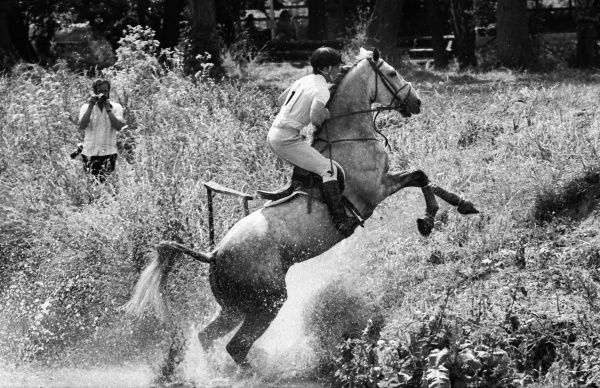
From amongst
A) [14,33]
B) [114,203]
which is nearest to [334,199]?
[114,203]

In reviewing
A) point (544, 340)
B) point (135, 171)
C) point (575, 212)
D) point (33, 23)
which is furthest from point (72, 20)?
point (544, 340)

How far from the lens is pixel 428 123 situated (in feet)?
51.7

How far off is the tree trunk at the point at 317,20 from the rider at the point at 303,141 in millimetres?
18737

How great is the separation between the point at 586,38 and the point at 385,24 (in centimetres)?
402

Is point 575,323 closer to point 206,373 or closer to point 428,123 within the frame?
point 206,373

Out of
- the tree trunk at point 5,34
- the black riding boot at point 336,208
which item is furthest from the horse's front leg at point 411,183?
the tree trunk at point 5,34

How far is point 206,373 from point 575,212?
4.35 meters

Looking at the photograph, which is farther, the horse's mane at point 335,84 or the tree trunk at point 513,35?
the tree trunk at point 513,35

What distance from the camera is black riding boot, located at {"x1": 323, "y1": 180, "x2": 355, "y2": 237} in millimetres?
10180

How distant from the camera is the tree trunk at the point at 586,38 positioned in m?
21.7

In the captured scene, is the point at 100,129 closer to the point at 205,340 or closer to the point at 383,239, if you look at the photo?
the point at 383,239

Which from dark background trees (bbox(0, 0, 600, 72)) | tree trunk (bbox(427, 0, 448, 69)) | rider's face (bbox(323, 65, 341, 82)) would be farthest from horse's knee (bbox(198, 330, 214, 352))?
tree trunk (bbox(427, 0, 448, 69))

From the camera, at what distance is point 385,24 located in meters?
21.7

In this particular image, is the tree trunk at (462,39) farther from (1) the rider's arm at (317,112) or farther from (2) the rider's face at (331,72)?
(1) the rider's arm at (317,112)
